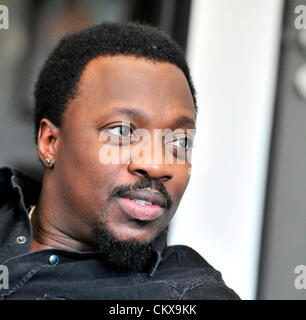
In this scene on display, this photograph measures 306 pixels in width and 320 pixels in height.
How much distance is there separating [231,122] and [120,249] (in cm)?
69

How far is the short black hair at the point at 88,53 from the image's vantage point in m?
1.01

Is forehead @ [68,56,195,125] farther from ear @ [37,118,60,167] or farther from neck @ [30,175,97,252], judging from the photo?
neck @ [30,175,97,252]

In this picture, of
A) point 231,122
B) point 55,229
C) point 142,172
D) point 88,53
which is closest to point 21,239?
point 55,229

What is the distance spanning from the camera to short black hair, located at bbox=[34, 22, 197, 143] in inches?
39.8

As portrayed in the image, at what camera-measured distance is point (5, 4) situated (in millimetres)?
1442

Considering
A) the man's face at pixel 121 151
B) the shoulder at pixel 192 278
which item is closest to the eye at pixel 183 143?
the man's face at pixel 121 151

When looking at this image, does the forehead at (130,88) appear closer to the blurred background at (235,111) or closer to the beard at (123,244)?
the beard at (123,244)

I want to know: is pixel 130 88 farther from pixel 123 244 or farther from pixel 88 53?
pixel 123 244

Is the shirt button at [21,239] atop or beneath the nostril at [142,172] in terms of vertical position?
beneath

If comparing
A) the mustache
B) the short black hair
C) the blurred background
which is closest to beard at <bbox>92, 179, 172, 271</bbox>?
the mustache

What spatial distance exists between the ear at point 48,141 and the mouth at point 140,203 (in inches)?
8.3

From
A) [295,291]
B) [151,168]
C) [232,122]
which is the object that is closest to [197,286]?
[151,168]

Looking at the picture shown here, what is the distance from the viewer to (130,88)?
951 mm

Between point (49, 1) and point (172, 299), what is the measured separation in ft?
3.19
